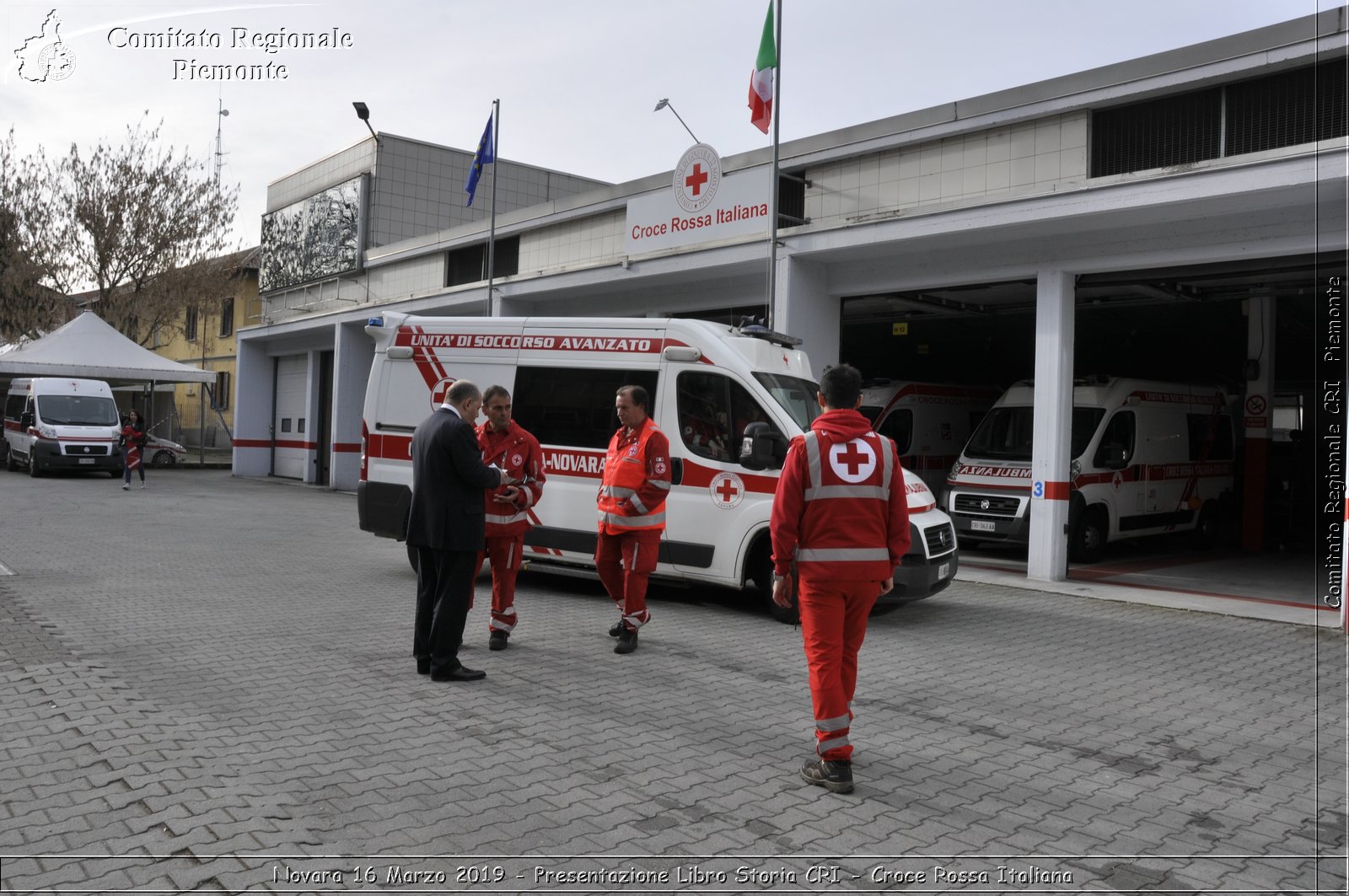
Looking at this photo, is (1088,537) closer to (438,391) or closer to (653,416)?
(653,416)

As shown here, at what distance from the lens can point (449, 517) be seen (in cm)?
615

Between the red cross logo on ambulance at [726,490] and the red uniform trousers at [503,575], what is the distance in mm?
2446

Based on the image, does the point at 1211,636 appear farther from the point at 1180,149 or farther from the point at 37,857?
the point at 37,857

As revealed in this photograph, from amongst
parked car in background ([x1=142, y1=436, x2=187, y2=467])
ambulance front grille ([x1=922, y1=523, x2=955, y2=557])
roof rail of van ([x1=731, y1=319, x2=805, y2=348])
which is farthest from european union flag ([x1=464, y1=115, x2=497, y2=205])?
parked car in background ([x1=142, y1=436, x2=187, y2=467])

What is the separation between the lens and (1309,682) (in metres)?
7.36

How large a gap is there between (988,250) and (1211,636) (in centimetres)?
580

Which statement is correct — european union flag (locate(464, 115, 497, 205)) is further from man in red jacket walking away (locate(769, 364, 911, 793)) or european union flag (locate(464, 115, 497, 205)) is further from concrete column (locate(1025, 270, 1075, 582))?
man in red jacket walking away (locate(769, 364, 911, 793))

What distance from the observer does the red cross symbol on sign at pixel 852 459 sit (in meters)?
4.69

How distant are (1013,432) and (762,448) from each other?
24.7 ft

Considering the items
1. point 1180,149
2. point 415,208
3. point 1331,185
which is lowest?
point 1331,185

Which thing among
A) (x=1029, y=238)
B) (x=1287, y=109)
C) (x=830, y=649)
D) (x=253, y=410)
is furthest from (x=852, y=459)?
(x=253, y=410)

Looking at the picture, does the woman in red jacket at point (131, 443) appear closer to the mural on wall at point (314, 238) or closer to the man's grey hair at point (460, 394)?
the mural on wall at point (314, 238)

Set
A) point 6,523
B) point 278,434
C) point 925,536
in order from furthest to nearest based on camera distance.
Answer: point 278,434 < point 6,523 < point 925,536

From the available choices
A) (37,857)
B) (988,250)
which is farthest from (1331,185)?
(37,857)
